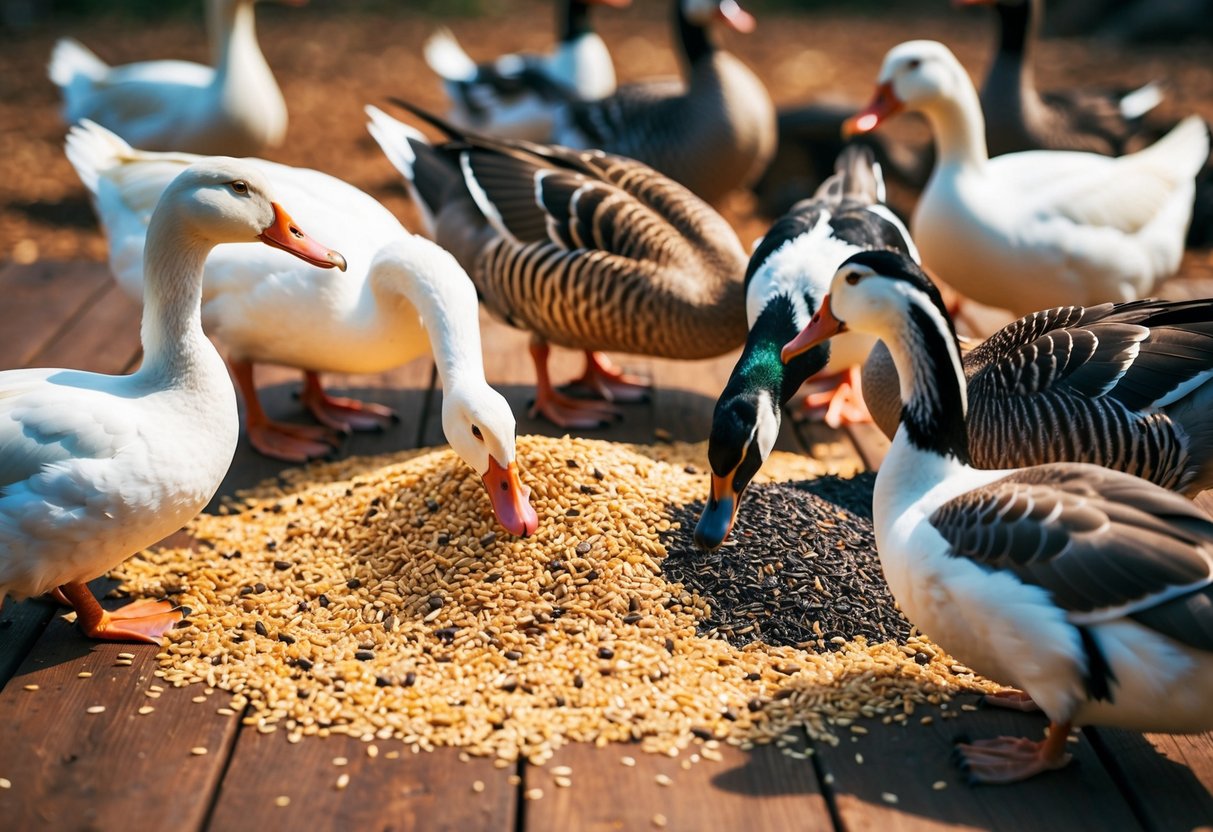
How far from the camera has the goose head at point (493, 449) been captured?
3945 mm

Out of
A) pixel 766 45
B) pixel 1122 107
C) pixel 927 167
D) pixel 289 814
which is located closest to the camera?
pixel 289 814

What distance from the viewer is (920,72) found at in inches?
238

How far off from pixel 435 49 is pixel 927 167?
13.4 feet

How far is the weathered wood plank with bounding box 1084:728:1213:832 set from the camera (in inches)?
119

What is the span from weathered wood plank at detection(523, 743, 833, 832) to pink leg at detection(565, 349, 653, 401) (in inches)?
110

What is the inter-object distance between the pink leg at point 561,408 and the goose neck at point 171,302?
2.04 m

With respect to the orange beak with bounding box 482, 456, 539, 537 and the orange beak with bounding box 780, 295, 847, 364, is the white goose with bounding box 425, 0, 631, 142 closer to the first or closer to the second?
the orange beak with bounding box 482, 456, 539, 537

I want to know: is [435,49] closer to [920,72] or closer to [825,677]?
[920,72]

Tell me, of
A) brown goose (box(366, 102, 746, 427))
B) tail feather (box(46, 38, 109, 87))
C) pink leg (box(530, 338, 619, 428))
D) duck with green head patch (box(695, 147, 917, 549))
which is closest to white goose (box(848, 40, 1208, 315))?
duck with green head patch (box(695, 147, 917, 549))

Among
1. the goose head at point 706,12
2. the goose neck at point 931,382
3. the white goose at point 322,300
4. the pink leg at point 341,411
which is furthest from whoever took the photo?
the goose head at point 706,12

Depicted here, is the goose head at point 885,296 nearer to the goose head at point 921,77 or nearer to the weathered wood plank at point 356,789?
the weathered wood plank at point 356,789

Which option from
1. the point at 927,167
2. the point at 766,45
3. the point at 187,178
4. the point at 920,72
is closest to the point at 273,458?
the point at 187,178

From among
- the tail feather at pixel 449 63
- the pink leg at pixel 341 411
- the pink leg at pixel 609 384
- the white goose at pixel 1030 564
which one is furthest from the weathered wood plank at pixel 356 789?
the tail feather at pixel 449 63

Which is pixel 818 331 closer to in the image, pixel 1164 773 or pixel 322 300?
pixel 1164 773
